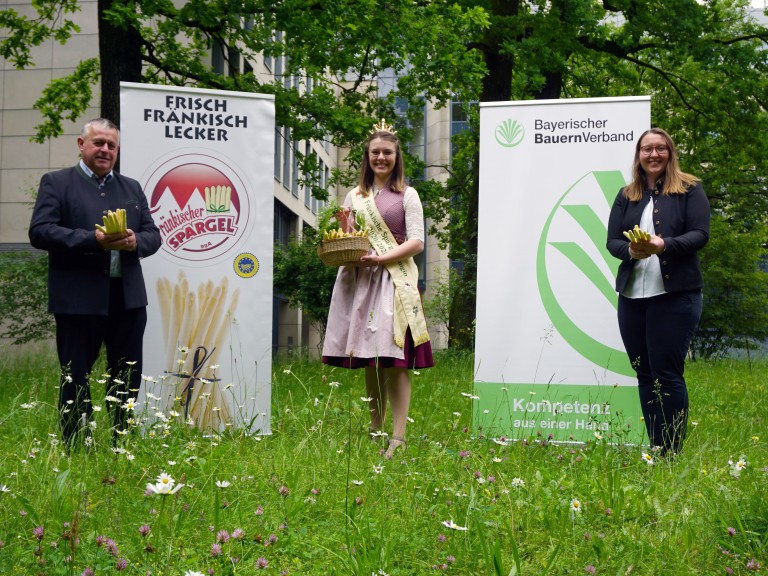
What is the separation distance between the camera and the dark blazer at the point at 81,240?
16.8ft

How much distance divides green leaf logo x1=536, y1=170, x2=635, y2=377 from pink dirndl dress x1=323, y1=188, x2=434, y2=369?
118 cm

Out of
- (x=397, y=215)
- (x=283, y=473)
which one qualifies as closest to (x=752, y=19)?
(x=397, y=215)

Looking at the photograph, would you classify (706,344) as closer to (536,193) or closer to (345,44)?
(345,44)

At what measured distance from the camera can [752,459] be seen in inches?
199

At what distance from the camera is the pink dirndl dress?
5461 mm

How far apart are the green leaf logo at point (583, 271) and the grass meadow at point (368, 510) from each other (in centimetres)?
119

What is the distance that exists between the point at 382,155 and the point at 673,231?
1841 millimetres

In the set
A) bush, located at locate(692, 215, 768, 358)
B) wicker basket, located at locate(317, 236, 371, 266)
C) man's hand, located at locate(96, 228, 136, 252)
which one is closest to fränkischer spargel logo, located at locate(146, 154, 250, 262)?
man's hand, located at locate(96, 228, 136, 252)

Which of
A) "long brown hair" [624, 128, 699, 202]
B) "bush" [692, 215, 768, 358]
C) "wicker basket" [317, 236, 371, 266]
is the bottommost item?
"bush" [692, 215, 768, 358]

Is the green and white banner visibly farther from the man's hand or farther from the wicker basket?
the man's hand

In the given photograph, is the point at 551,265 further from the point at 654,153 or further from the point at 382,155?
the point at 382,155

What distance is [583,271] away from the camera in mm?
6285

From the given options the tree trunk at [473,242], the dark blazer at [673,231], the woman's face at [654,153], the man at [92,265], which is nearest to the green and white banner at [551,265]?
the dark blazer at [673,231]

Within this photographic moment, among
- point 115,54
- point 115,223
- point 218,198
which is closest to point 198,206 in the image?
point 218,198
